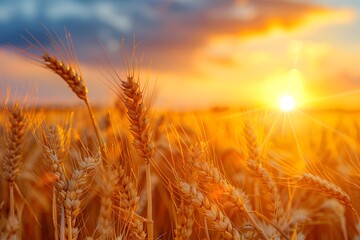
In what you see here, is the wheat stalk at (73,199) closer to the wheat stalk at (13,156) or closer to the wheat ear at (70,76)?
the wheat ear at (70,76)

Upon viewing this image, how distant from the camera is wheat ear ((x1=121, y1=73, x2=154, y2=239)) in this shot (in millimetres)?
1767

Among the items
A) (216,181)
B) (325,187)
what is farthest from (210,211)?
(325,187)

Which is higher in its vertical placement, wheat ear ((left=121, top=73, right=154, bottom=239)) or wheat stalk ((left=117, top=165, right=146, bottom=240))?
wheat ear ((left=121, top=73, right=154, bottom=239))

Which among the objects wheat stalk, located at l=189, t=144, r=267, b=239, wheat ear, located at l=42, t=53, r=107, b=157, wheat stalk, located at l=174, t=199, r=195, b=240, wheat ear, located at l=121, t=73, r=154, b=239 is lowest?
wheat stalk, located at l=174, t=199, r=195, b=240

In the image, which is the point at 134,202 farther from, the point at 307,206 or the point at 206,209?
the point at 307,206

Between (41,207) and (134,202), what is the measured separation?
1802mm

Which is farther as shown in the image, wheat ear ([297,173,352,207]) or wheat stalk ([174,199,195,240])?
wheat ear ([297,173,352,207])

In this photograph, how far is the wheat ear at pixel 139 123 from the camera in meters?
1.77

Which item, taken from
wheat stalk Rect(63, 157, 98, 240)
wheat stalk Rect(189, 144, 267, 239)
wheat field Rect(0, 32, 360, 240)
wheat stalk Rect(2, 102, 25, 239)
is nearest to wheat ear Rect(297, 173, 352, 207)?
wheat field Rect(0, 32, 360, 240)

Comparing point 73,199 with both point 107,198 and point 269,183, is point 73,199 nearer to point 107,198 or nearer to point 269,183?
point 107,198

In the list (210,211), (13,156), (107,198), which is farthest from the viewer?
(13,156)

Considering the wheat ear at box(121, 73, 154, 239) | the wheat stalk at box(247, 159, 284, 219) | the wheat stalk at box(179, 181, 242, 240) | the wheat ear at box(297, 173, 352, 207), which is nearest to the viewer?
the wheat stalk at box(179, 181, 242, 240)

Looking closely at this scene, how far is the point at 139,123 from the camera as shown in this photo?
5.94 feet

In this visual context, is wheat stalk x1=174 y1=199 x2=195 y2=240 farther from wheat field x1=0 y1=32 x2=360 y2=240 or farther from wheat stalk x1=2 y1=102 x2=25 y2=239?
wheat stalk x1=2 y1=102 x2=25 y2=239
